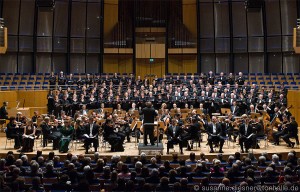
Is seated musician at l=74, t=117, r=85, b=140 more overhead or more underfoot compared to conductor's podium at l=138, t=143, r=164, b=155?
more overhead

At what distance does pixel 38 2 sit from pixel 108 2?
17.2 ft

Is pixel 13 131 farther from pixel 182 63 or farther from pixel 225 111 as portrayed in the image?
pixel 182 63

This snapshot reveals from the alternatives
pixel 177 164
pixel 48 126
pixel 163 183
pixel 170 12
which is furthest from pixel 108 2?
pixel 163 183

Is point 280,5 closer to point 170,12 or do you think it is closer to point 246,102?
point 170,12

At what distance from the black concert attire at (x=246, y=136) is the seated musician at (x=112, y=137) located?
12.1 feet

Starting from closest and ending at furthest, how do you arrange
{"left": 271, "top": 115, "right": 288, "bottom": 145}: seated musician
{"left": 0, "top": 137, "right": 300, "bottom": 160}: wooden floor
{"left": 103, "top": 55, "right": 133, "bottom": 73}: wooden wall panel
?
{"left": 0, "top": 137, "right": 300, "bottom": 160}: wooden floor
{"left": 271, "top": 115, "right": 288, "bottom": 145}: seated musician
{"left": 103, "top": 55, "right": 133, "bottom": 73}: wooden wall panel

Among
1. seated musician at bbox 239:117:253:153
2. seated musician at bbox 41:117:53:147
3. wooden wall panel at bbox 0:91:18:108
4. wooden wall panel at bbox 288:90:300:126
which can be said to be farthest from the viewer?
wooden wall panel at bbox 288:90:300:126

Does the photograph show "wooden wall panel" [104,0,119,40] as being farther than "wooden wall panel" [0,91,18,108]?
Yes

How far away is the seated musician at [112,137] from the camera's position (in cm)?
1429

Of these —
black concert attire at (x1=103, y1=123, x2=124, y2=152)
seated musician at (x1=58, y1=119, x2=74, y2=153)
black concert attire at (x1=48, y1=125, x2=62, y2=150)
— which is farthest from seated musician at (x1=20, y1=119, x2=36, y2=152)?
black concert attire at (x1=103, y1=123, x2=124, y2=152)

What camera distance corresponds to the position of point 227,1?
1094 inches

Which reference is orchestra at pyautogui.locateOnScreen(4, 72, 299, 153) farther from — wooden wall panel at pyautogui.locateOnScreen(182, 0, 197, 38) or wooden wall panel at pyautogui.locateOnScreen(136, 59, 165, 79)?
wooden wall panel at pyautogui.locateOnScreen(182, 0, 197, 38)

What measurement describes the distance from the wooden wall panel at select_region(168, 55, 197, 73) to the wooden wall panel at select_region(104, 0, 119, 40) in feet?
13.5

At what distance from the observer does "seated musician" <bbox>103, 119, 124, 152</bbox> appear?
46.9ft
